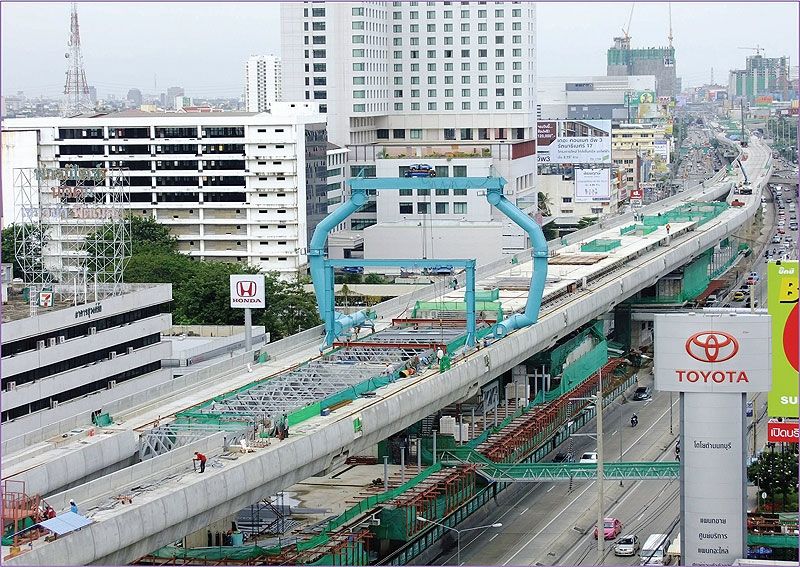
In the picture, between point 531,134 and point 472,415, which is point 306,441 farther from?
point 531,134

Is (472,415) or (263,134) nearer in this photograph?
(472,415)

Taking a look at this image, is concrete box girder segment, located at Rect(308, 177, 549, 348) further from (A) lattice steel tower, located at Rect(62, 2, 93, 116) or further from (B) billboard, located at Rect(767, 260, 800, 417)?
(A) lattice steel tower, located at Rect(62, 2, 93, 116)

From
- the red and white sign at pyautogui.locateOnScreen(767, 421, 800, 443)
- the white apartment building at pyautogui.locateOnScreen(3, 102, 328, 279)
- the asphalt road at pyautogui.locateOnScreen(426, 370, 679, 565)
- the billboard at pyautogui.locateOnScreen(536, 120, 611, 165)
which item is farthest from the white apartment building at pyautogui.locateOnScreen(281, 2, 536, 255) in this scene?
the red and white sign at pyautogui.locateOnScreen(767, 421, 800, 443)

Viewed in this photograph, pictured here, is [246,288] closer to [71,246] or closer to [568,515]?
[71,246]

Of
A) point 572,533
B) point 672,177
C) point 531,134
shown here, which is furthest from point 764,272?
point 672,177

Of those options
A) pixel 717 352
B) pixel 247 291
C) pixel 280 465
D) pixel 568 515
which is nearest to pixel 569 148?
pixel 247 291

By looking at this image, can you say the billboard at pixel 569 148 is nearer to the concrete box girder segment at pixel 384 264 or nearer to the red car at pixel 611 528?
the concrete box girder segment at pixel 384 264
